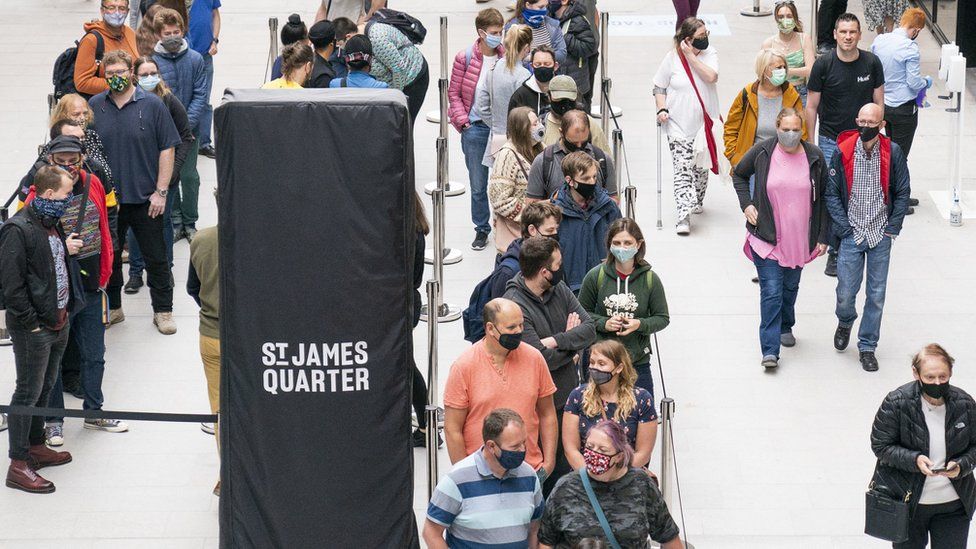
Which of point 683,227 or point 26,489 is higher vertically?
point 683,227

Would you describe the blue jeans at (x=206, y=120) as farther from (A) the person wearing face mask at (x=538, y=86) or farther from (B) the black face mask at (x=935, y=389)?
(B) the black face mask at (x=935, y=389)

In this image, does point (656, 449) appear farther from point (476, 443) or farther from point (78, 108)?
point (78, 108)

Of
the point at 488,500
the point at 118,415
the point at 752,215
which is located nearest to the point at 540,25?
the point at 752,215

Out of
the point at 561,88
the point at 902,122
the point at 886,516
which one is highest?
the point at 561,88

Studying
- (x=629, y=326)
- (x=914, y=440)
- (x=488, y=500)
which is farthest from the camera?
(x=629, y=326)

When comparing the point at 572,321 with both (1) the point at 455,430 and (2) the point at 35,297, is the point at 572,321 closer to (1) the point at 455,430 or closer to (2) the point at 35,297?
(1) the point at 455,430

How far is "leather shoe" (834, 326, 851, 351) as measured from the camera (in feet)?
40.1

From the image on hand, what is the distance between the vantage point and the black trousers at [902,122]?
14312 millimetres

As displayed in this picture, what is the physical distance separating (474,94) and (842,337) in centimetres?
353

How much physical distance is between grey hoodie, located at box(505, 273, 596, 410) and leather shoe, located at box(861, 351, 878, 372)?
3211 millimetres

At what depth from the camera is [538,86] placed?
12578 mm

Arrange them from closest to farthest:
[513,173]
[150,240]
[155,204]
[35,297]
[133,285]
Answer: [35,297] → [513,173] → [155,204] → [150,240] → [133,285]

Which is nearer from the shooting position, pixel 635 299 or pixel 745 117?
pixel 635 299

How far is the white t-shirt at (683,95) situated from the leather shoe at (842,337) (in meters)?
2.51
